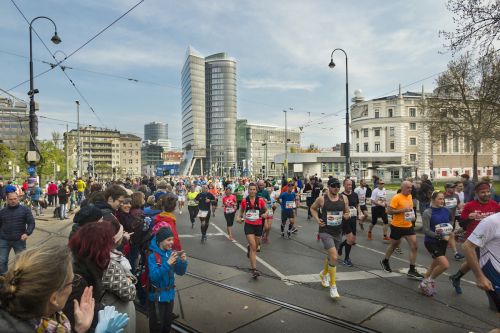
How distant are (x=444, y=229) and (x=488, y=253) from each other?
7.56 ft

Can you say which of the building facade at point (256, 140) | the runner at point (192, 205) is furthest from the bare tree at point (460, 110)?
the building facade at point (256, 140)

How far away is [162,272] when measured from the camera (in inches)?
134

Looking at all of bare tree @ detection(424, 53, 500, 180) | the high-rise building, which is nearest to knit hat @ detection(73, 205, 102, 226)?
bare tree @ detection(424, 53, 500, 180)

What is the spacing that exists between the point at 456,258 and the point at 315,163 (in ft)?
158

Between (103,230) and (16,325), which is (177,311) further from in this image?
(16,325)

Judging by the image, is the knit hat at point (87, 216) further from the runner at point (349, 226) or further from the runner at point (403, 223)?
the runner at point (403, 223)

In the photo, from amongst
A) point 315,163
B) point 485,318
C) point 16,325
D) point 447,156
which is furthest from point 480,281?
point 447,156

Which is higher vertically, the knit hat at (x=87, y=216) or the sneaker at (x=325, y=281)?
the knit hat at (x=87, y=216)

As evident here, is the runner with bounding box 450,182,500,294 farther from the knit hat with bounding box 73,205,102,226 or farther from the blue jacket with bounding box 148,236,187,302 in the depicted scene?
the knit hat with bounding box 73,205,102,226

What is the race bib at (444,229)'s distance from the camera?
18.0 ft

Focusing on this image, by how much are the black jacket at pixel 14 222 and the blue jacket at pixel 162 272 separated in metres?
4.00

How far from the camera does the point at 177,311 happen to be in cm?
488

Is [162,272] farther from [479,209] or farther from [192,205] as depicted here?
[192,205]

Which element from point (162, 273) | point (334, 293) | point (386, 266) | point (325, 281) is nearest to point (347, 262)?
point (386, 266)
